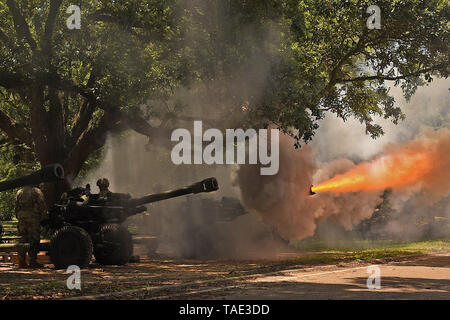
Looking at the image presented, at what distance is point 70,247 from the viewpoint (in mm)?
18219

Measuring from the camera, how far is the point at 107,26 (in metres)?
23.2

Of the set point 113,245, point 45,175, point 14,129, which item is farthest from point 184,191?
point 14,129

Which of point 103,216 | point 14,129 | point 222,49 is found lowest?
point 103,216

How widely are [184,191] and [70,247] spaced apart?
3.55 metres

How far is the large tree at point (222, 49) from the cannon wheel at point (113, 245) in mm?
4530

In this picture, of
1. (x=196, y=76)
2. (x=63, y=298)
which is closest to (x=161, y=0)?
(x=196, y=76)

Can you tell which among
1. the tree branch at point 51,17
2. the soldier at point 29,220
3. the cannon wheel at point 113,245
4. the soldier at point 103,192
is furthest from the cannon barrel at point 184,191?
the tree branch at point 51,17

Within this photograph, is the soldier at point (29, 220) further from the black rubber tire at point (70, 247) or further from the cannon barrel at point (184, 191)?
the cannon barrel at point (184, 191)

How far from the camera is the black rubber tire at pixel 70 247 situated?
59.5ft

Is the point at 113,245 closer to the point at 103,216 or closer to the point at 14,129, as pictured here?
the point at 103,216

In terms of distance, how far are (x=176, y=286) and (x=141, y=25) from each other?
11.2 metres

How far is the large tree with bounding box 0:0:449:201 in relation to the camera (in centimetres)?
2053

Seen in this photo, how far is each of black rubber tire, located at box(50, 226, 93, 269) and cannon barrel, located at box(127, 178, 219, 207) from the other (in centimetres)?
205

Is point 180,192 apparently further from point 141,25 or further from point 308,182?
point 308,182
